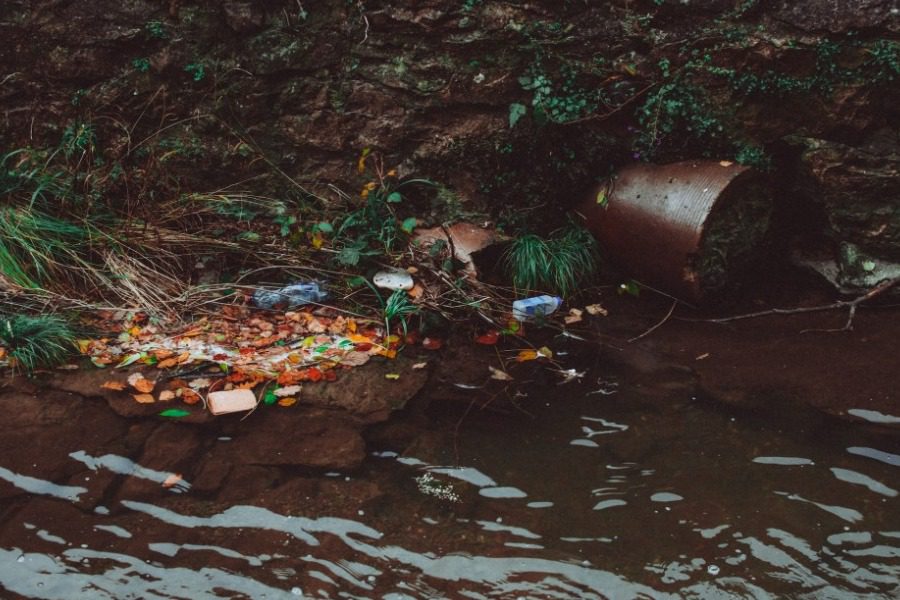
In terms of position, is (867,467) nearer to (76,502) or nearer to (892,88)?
(892,88)

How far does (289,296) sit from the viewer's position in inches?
177

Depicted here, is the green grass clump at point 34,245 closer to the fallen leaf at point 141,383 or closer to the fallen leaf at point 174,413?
the fallen leaf at point 141,383

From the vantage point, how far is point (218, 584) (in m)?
2.51

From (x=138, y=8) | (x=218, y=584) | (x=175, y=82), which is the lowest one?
(x=218, y=584)

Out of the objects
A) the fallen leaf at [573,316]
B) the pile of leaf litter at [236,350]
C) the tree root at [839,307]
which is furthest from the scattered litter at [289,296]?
the tree root at [839,307]

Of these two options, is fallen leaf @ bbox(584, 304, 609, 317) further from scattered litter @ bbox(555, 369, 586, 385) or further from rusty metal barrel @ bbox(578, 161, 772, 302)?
scattered litter @ bbox(555, 369, 586, 385)

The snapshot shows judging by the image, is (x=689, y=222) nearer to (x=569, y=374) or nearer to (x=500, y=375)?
(x=569, y=374)

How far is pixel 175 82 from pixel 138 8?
1.50 ft

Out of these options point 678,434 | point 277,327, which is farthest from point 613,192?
point 277,327

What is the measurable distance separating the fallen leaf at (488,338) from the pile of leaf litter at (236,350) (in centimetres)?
42

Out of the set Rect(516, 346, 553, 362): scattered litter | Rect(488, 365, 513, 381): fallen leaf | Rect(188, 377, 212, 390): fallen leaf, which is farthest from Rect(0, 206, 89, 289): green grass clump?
Rect(516, 346, 553, 362): scattered litter

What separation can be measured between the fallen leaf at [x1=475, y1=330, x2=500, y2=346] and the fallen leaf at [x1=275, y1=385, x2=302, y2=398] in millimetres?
1011

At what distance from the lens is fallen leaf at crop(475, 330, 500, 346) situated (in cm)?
412

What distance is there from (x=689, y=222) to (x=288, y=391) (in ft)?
7.44
